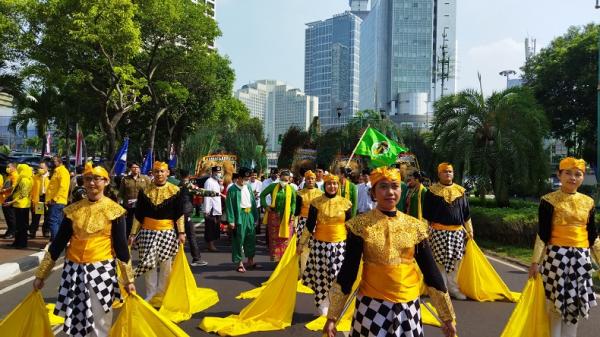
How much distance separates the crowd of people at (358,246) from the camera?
3416 millimetres

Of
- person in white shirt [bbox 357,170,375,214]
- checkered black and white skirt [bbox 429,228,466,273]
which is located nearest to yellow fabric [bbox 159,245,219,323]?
checkered black and white skirt [bbox 429,228,466,273]

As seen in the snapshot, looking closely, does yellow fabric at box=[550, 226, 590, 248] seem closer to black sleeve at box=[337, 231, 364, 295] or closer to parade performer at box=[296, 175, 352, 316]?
parade performer at box=[296, 175, 352, 316]

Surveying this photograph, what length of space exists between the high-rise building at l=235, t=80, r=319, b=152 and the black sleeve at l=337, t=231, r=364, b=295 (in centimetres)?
11898

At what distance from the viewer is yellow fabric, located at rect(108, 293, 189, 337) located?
461 cm

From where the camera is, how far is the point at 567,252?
5.04 metres

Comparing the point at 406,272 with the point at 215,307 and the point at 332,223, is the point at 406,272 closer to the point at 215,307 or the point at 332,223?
the point at 332,223

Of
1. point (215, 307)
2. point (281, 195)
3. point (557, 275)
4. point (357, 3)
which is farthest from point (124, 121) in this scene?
point (357, 3)

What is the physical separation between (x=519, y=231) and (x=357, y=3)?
610 ft

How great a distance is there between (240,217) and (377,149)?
15.7 ft

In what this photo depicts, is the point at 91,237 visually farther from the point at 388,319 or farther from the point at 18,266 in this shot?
the point at 18,266

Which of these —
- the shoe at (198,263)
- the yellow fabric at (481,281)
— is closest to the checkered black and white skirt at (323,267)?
the yellow fabric at (481,281)

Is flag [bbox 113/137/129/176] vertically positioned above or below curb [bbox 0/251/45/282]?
above

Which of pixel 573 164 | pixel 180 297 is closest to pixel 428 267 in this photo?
pixel 573 164

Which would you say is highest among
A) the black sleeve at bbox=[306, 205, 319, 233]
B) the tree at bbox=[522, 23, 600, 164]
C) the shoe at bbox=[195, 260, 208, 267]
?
the tree at bbox=[522, 23, 600, 164]
